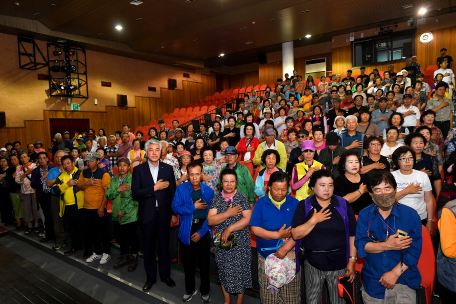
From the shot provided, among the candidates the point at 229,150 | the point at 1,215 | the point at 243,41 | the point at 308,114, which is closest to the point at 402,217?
the point at 229,150

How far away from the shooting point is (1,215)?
6.06 metres

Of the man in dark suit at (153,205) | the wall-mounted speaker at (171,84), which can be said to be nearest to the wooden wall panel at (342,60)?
the wall-mounted speaker at (171,84)

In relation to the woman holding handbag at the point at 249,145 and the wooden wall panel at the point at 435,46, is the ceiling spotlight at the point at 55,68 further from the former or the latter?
the wooden wall panel at the point at 435,46

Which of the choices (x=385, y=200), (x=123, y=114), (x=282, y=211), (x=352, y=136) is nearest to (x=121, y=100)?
(x=123, y=114)

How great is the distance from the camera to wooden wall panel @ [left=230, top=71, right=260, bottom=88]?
18.5 m

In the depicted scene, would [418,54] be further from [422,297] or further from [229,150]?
[422,297]

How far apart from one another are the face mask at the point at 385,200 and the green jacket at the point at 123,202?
283 centimetres

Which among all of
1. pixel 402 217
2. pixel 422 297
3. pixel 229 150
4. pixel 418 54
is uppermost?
pixel 418 54

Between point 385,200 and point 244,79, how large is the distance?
710 inches

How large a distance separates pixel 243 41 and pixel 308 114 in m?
6.76

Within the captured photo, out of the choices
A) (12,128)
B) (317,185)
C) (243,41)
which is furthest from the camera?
(243,41)

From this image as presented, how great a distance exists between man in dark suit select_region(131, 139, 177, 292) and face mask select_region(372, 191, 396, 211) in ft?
6.70

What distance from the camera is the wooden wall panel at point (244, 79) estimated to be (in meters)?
18.5

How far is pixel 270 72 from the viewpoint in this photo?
52.2 ft
